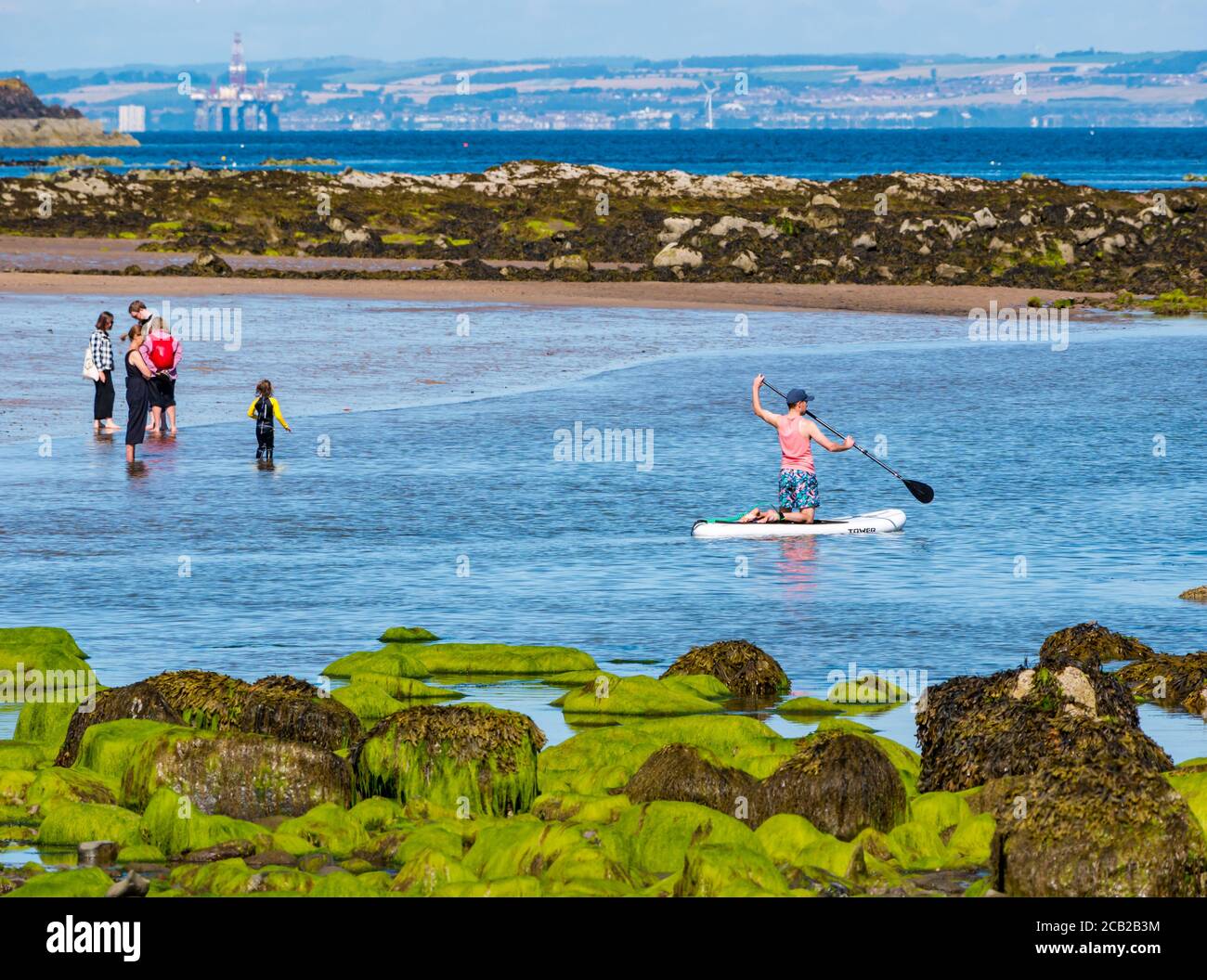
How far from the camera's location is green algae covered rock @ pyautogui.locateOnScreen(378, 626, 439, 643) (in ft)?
56.0

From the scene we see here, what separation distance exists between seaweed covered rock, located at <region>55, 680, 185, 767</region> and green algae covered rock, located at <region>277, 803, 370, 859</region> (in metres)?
2.00

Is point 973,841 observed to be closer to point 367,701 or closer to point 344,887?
point 344,887

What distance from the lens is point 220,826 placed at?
1156 centimetres

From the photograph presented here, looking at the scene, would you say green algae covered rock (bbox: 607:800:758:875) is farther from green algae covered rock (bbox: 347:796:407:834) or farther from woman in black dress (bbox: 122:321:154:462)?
woman in black dress (bbox: 122:321:154:462)

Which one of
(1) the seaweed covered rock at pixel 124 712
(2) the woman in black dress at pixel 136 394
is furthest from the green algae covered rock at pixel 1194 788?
(2) the woman in black dress at pixel 136 394

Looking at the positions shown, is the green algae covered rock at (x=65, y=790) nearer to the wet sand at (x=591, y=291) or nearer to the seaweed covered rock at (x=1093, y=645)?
the seaweed covered rock at (x=1093, y=645)

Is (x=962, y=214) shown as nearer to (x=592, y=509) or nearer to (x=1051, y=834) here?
(x=592, y=509)

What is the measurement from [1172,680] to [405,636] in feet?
21.1

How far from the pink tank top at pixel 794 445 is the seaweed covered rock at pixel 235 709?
9.62 m

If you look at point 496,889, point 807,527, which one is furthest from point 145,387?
point 496,889

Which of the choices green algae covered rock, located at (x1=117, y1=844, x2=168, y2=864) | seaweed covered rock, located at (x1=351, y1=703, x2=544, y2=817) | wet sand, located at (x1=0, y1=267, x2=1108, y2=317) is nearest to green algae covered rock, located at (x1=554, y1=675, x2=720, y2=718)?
seaweed covered rock, located at (x1=351, y1=703, x2=544, y2=817)

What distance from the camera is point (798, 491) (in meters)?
22.5
